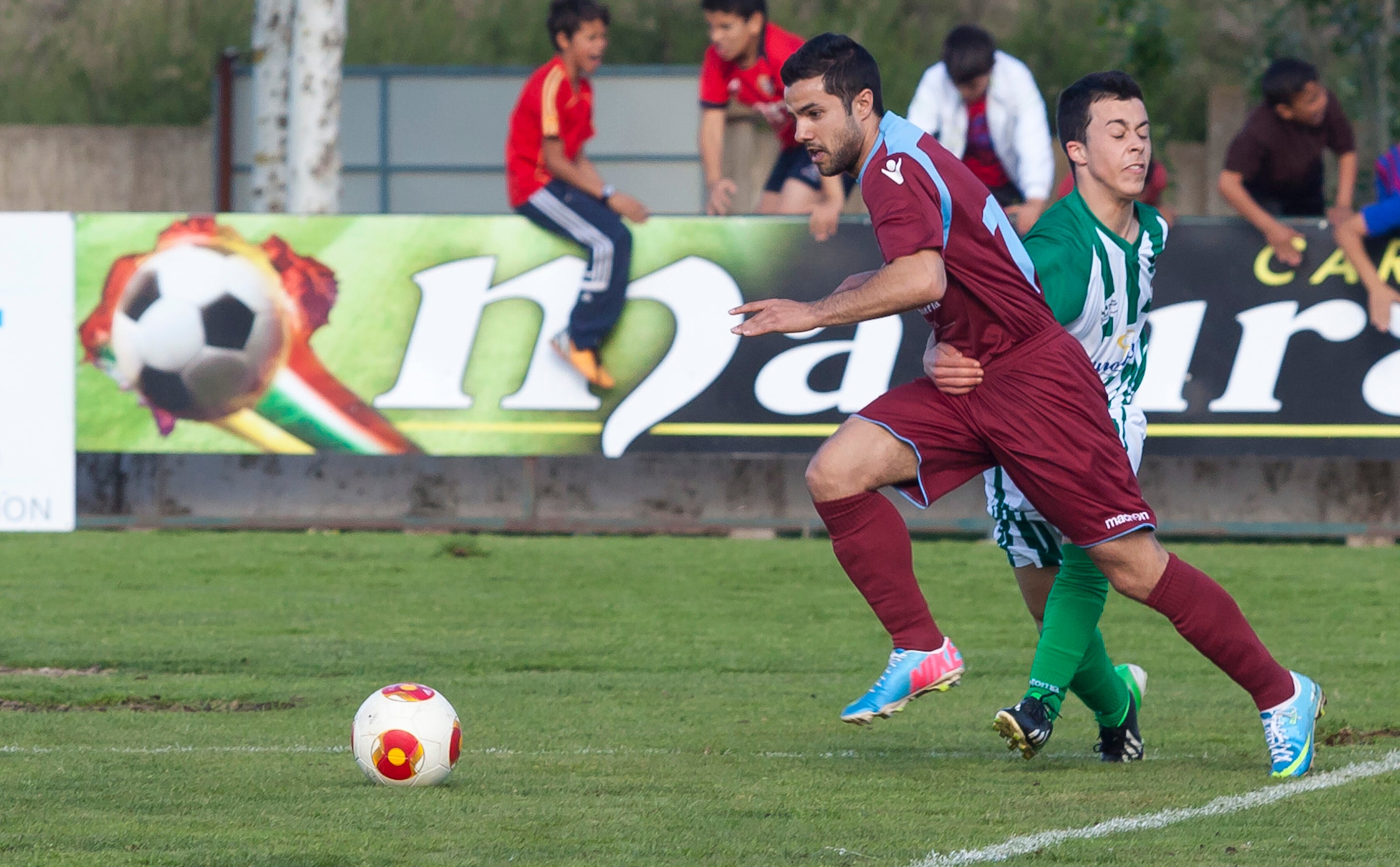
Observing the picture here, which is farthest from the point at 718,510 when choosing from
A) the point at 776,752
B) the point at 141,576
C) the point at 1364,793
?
the point at 1364,793

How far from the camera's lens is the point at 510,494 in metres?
11.1

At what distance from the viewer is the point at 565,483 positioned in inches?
436

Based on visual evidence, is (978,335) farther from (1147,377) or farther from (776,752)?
(1147,377)

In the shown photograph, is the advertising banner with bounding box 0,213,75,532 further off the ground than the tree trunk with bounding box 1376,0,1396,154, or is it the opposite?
the tree trunk with bounding box 1376,0,1396,154

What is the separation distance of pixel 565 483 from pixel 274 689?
14.2 feet

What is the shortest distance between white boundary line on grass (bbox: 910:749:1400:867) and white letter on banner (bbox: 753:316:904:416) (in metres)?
5.10

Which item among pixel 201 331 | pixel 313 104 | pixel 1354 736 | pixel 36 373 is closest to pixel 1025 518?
pixel 1354 736

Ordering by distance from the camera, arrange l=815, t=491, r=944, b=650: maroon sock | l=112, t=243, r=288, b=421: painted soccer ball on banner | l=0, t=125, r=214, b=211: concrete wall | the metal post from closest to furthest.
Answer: l=815, t=491, r=944, b=650: maroon sock < l=112, t=243, r=288, b=421: painted soccer ball on banner < the metal post < l=0, t=125, r=214, b=211: concrete wall

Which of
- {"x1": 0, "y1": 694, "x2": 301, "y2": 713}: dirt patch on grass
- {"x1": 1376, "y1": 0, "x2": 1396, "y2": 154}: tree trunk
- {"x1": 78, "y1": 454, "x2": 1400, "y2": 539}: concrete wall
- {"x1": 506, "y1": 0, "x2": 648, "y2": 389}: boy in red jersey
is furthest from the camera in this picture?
{"x1": 1376, "y1": 0, "x2": 1396, "y2": 154}: tree trunk

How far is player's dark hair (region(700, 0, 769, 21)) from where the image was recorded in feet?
32.9

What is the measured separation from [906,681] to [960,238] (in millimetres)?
1186

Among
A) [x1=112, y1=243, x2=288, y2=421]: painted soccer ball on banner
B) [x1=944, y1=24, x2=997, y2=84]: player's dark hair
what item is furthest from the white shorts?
[x1=112, y1=243, x2=288, y2=421]: painted soccer ball on banner

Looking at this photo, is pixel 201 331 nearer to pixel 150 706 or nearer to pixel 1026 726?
pixel 150 706

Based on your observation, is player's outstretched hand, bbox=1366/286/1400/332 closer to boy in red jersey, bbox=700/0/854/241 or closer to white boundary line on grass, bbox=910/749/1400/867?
boy in red jersey, bbox=700/0/854/241
